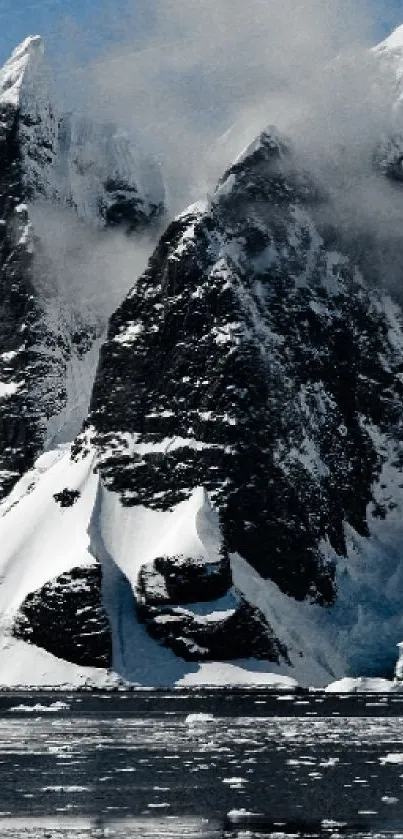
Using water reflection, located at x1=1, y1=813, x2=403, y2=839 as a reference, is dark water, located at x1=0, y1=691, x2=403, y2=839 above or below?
above

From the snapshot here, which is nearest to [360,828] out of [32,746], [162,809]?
[162,809]

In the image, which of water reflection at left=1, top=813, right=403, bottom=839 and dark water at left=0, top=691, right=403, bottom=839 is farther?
dark water at left=0, top=691, right=403, bottom=839

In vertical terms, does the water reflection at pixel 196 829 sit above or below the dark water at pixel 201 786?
below

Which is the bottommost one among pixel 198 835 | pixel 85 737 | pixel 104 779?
pixel 198 835

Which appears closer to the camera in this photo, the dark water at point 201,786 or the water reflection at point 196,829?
the water reflection at point 196,829

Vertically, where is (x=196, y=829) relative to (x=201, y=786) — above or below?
below

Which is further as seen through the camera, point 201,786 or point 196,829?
point 201,786

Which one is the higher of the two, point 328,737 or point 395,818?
point 328,737

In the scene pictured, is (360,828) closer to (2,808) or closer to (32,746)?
(2,808)

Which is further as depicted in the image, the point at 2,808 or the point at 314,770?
the point at 314,770

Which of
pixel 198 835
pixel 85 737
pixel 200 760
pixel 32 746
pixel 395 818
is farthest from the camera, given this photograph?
pixel 85 737

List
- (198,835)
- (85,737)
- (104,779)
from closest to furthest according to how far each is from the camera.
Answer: (198,835)
(104,779)
(85,737)
